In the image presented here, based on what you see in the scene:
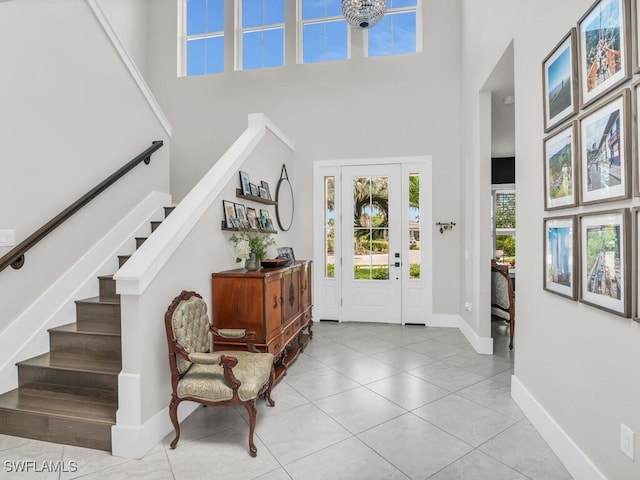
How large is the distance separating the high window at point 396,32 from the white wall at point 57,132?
3546 mm

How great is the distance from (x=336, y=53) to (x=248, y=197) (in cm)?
328

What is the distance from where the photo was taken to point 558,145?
2211mm

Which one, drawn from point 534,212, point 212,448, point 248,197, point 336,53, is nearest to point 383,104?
point 336,53

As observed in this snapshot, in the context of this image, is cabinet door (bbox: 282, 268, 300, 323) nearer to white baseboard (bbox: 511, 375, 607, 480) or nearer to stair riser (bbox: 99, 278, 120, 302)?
stair riser (bbox: 99, 278, 120, 302)

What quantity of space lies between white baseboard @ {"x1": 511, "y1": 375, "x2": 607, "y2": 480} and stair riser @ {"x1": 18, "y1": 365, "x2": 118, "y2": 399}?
280cm

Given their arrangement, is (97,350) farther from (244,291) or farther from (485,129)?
(485,129)

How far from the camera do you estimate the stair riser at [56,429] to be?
2289mm

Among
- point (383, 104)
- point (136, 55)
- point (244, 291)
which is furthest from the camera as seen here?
point (136, 55)

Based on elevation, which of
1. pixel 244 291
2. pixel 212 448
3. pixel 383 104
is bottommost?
pixel 212 448

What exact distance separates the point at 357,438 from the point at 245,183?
253cm

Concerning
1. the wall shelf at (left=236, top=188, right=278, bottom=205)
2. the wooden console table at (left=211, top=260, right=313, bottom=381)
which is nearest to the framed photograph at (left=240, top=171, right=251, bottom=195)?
the wall shelf at (left=236, top=188, right=278, bottom=205)

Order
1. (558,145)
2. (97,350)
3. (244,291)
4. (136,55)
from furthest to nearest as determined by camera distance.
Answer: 1. (136,55)
2. (244,291)
3. (97,350)
4. (558,145)

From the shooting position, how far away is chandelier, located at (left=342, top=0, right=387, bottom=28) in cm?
466

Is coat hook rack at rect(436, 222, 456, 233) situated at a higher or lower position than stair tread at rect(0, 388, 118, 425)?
higher
